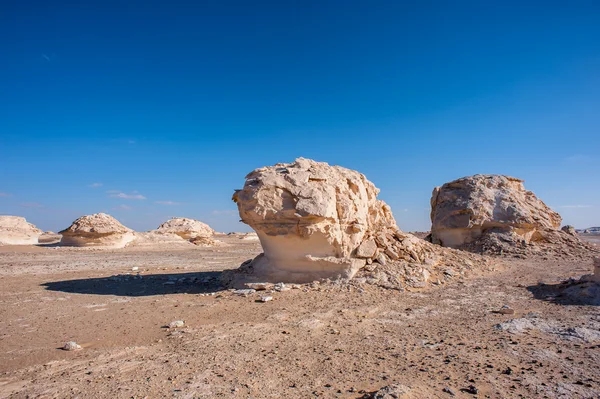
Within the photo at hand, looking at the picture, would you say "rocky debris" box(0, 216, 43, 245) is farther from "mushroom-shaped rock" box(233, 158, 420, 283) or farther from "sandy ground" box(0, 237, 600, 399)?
"mushroom-shaped rock" box(233, 158, 420, 283)

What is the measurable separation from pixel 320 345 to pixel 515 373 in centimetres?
221

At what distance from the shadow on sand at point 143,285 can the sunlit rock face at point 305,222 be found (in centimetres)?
164

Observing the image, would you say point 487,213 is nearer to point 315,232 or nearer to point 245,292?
point 315,232

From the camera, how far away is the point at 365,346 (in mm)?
4652

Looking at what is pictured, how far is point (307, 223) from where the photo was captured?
813cm

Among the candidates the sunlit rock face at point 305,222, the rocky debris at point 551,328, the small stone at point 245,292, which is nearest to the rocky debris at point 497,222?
the sunlit rock face at point 305,222

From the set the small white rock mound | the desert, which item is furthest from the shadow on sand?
the small white rock mound

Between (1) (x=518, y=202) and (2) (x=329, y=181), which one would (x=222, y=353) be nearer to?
(2) (x=329, y=181)

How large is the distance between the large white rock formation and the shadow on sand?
5.03 feet

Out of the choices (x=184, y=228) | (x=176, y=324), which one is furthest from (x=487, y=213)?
(x=184, y=228)

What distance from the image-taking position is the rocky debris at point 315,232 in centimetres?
820

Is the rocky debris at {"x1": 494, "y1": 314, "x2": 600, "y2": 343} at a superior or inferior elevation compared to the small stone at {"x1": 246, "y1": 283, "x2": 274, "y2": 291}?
inferior

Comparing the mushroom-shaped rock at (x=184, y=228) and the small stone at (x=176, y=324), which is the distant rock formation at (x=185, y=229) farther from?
the small stone at (x=176, y=324)

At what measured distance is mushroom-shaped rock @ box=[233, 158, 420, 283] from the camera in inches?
323
